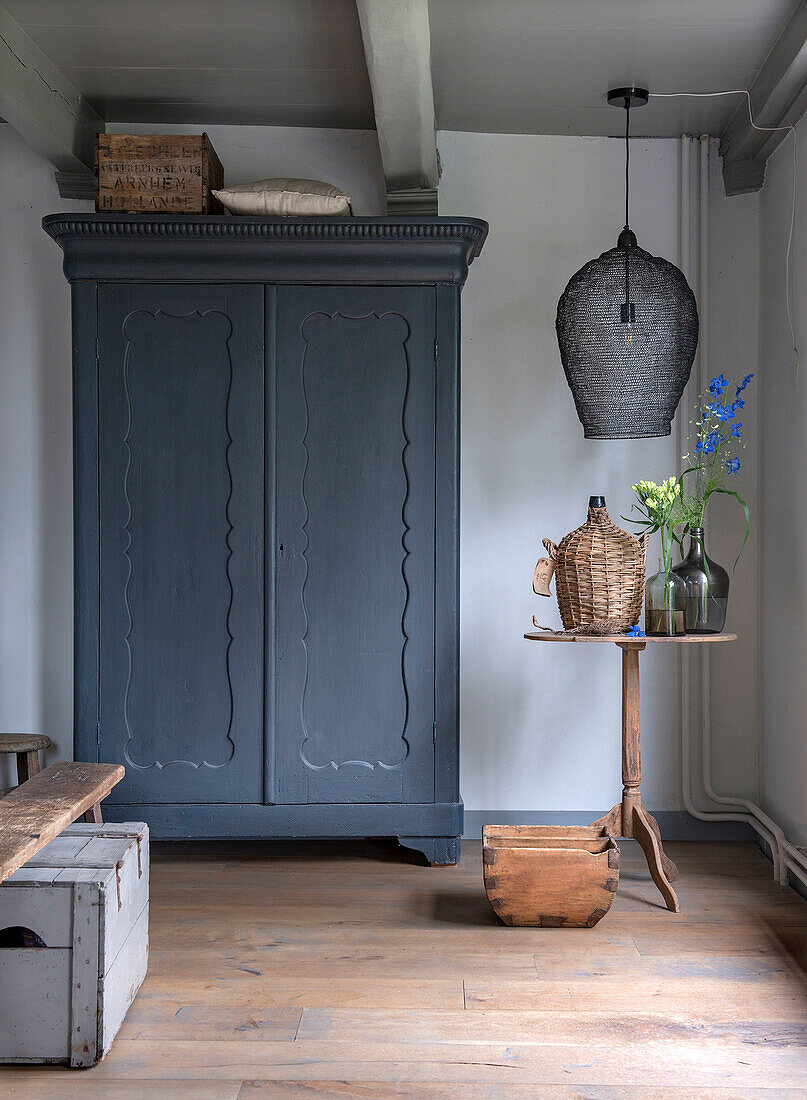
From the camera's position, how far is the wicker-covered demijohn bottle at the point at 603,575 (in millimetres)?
2957

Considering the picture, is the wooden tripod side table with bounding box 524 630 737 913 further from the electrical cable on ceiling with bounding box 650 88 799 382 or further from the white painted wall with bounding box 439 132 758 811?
the electrical cable on ceiling with bounding box 650 88 799 382

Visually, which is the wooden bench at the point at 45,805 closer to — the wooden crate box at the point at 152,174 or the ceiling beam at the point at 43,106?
the wooden crate box at the point at 152,174

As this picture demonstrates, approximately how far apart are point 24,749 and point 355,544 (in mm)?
1349

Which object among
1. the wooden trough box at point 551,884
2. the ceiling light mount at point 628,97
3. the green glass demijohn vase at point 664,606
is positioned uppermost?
the ceiling light mount at point 628,97

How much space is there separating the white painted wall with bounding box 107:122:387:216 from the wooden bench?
2334mm

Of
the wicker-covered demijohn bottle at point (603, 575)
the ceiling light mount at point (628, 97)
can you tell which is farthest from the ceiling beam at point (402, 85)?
the wicker-covered demijohn bottle at point (603, 575)

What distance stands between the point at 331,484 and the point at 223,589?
1.64 ft

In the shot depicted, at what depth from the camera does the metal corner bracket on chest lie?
10.5ft

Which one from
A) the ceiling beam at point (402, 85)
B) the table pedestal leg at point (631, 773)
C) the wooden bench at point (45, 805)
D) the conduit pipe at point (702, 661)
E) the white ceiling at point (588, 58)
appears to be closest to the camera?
the wooden bench at point (45, 805)

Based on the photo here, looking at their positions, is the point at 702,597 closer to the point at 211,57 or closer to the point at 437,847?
the point at 437,847

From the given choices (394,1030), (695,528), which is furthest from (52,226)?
(394,1030)

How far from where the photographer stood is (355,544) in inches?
127

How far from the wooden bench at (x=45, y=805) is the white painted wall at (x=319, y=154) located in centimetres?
233

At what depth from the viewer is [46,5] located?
286 cm
